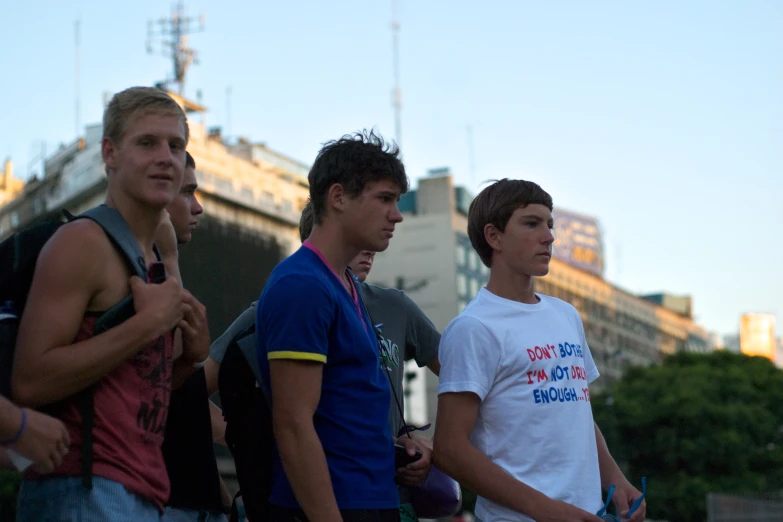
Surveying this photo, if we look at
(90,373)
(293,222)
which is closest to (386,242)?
(90,373)

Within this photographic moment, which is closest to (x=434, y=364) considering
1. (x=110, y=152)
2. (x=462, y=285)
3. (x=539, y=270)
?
(x=539, y=270)

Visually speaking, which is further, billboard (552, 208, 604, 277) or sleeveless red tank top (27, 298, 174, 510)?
billboard (552, 208, 604, 277)

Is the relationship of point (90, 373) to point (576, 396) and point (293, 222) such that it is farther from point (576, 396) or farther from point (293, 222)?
point (293, 222)

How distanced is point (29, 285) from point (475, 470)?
6.14ft

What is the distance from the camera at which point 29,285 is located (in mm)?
3506

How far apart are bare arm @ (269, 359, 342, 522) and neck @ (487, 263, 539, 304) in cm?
135

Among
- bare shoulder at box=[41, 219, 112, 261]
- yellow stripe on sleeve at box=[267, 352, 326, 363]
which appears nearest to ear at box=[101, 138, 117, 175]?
bare shoulder at box=[41, 219, 112, 261]

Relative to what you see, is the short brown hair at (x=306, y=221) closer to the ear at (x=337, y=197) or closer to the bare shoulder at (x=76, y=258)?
the ear at (x=337, y=197)

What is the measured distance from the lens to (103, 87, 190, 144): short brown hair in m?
3.79

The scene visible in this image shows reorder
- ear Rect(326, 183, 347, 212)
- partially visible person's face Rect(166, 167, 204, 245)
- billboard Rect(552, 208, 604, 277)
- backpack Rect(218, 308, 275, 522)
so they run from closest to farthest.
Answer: backpack Rect(218, 308, 275, 522), ear Rect(326, 183, 347, 212), partially visible person's face Rect(166, 167, 204, 245), billboard Rect(552, 208, 604, 277)

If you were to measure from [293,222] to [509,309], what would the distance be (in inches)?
2540

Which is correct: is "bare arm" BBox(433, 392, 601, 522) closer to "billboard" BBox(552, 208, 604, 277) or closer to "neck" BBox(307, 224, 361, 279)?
"neck" BBox(307, 224, 361, 279)

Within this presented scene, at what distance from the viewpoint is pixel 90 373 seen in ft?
11.1

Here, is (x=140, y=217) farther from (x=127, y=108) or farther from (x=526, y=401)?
(x=526, y=401)
